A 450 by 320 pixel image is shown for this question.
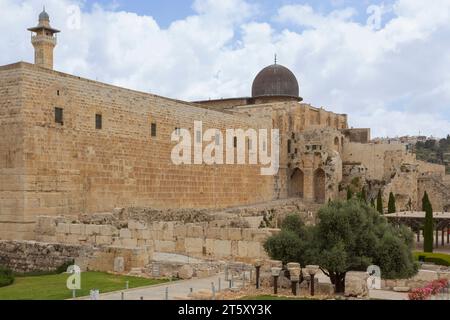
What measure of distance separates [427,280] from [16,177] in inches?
456

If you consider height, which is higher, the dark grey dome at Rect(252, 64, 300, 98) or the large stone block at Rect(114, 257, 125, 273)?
the dark grey dome at Rect(252, 64, 300, 98)

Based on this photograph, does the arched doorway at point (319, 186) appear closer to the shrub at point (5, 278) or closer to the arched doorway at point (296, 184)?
the arched doorway at point (296, 184)

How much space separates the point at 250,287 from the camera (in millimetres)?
11805

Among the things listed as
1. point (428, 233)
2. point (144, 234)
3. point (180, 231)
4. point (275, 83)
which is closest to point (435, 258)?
point (428, 233)

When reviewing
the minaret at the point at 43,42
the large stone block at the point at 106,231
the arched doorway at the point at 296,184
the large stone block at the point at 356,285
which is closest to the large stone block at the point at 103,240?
the large stone block at the point at 106,231

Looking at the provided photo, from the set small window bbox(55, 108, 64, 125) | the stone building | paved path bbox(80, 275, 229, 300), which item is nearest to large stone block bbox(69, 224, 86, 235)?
the stone building

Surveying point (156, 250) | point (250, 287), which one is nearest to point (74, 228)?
point (156, 250)

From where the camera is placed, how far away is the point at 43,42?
98.9ft

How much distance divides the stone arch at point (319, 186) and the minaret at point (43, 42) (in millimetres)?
16062

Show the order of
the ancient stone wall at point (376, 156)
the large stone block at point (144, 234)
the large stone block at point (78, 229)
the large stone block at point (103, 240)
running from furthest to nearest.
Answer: the ancient stone wall at point (376, 156), the large stone block at point (144, 234), the large stone block at point (78, 229), the large stone block at point (103, 240)

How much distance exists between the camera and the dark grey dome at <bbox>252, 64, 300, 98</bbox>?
40750 millimetres

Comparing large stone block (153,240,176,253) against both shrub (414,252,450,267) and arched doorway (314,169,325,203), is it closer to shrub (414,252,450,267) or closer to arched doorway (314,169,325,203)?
shrub (414,252,450,267)

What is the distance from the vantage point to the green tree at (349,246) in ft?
38.7

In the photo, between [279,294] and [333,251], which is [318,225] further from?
[279,294]
